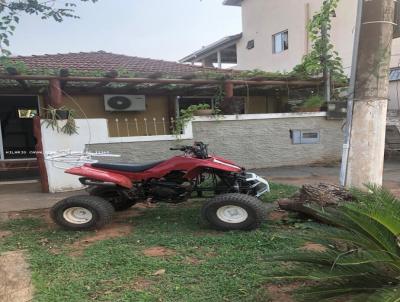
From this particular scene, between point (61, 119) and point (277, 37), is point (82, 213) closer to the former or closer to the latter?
point (61, 119)

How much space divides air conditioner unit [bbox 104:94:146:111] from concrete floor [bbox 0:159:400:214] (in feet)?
10.8

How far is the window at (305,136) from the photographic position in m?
10.8

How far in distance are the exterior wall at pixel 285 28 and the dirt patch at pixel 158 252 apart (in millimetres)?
11737

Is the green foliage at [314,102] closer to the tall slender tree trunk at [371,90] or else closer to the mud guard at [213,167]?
the tall slender tree trunk at [371,90]

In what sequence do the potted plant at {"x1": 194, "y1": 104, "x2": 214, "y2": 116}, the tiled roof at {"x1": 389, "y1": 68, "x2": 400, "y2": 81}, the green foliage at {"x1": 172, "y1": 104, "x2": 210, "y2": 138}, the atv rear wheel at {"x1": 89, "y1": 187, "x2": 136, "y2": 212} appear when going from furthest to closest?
the tiled roof at {"x1": 389, "y1": 68, "x2": 400, "y2": 81} → the potted plant at {"x1": 194, "y1": 104, "x2": 214, "y2": 116} → the green foliage at {"x1": 172, "y1": 104, "x2": 210, "y2": 138} → the atv rear wheel at {"x1": 89, "y1": 187, "x2": 136, "y2": 212}

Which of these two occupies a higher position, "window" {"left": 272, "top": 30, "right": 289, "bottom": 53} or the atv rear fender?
"window" {"left": 272, "top": 30, "right": 289, "bottom": 53}

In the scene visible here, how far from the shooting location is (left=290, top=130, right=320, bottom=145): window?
10773 millimetres

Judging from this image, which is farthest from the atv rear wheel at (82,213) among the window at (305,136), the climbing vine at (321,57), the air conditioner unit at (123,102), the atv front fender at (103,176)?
the climbing vine at (321,57)

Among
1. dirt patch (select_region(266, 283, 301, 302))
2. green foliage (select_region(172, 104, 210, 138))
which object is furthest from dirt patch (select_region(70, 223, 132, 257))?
A: green foliage (select_region(172, 104, 210, 138))

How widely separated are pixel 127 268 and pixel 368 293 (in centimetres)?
208

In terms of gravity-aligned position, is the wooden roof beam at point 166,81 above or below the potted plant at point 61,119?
above

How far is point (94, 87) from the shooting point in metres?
10.5

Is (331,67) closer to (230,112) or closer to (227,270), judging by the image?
(230,112)

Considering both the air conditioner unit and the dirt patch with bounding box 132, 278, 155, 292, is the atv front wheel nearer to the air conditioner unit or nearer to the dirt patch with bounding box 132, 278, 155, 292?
the dirt patch with bounding box 132, 278, 155, 292
